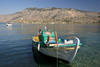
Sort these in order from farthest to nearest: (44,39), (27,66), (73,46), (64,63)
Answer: (44,39) → (64,63) → (27,66) → (73,46)

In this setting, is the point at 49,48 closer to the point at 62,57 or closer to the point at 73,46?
the point at 62,57

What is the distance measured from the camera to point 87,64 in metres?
12.5

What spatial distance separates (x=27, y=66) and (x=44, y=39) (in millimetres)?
5363

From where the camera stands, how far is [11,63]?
12.8 meters

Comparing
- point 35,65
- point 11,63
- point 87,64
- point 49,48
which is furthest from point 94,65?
point 11,63

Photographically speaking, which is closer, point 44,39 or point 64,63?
point 64,63

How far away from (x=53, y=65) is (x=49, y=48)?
2.36m

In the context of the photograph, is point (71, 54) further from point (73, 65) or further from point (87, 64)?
point (87, 64)

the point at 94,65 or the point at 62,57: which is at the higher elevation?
the point at 62,57

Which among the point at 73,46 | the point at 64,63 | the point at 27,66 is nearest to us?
the point at 73,46

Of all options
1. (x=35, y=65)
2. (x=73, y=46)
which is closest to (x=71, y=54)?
(x=73, y=46)

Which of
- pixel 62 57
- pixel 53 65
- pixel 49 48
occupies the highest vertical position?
pixel 49 48

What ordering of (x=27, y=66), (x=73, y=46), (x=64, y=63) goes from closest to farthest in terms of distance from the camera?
(x=73, y=46) < (x=27, y=66) < (x=64, y=63)

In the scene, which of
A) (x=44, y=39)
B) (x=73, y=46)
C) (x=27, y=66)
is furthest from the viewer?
(x=44, y=39)
